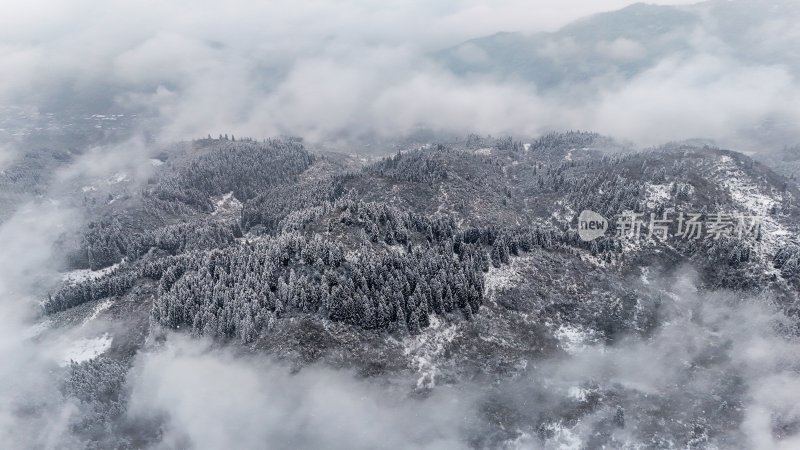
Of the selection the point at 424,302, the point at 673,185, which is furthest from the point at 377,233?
the point at 673,185

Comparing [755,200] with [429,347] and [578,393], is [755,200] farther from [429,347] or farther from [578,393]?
[429,347]

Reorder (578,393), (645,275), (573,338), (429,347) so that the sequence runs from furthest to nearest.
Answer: (645,275)
(573,338)
(429,347)
(578,393)

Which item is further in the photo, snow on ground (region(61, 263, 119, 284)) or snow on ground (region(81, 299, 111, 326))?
snow on ground (region(61, 263, 119, 284))

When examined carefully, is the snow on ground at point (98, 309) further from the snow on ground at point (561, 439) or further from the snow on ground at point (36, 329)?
the snow on ground at point (561, 439)

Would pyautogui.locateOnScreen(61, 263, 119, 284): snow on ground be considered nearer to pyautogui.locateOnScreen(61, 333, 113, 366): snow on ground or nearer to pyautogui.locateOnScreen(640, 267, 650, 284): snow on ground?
pyautogui.locateOnScreen(61, 333, 113, 366): snow on ground

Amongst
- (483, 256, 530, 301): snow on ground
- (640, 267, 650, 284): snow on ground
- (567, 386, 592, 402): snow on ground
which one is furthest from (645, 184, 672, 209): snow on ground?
(567, 386, 592, 402): snow on ground

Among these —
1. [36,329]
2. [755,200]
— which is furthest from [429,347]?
[755,200]

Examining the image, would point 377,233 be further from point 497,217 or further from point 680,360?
point 680,360
